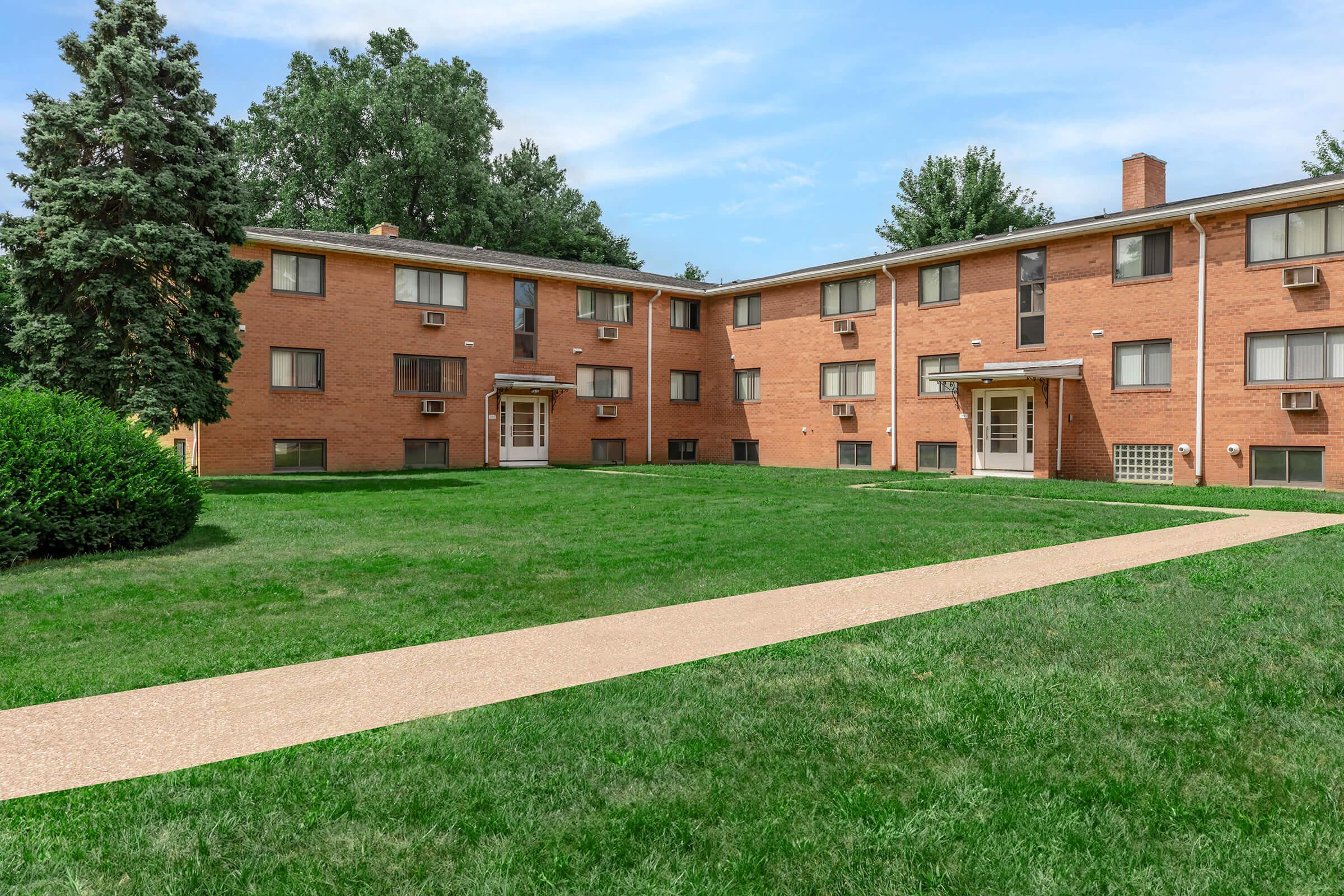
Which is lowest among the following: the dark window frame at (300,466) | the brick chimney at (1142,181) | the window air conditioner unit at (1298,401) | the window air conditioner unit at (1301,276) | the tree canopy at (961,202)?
the dark window frame at (300,466)

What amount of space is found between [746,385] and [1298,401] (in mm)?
16354

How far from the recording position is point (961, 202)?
133 ft

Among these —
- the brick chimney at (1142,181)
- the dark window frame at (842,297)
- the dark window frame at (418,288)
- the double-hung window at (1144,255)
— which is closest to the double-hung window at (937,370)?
the dark window frame at (842,297)

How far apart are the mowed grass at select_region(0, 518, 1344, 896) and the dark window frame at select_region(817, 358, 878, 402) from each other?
Result: 72.4 ft

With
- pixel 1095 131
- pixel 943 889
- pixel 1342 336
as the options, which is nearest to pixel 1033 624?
pixel 943 889

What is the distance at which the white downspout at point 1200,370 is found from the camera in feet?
64.4

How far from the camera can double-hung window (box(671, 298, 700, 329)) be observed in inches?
1247

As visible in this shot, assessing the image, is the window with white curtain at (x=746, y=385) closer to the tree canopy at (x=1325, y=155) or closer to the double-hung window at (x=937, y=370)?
the double-hung window at (x=937, y=370)

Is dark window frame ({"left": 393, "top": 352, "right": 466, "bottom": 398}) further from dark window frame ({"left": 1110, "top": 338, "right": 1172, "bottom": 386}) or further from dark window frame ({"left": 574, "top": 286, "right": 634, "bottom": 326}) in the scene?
dark window frame ({"left": 1110, "top": 338, "right": 1172, "bottom": 386})

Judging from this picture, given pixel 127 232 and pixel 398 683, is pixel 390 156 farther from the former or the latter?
pixel 398 683

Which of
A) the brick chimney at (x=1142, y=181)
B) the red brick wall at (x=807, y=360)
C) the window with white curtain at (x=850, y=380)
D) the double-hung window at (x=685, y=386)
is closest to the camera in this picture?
the red brick wall at (x=807, y=360)

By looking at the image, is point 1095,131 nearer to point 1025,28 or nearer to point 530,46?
point 1025,28

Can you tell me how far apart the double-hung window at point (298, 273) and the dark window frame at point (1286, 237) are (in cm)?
2280

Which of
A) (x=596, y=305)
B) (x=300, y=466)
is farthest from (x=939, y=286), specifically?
(x=300, y=466)
